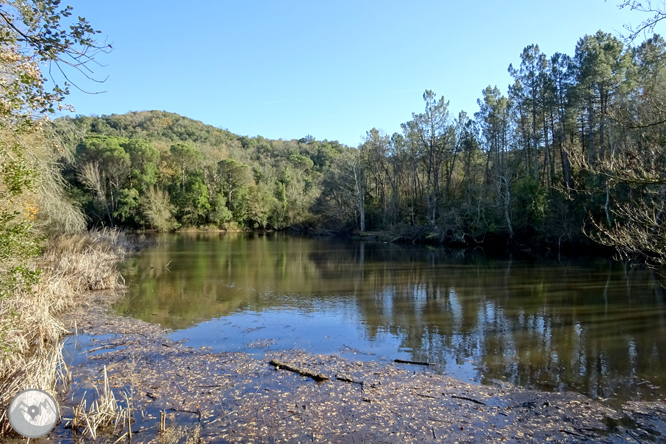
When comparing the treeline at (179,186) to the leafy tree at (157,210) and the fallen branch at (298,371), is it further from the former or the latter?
the fallen branch at (298,371)

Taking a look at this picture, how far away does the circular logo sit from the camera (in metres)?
4.45

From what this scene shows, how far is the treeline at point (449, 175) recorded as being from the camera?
1061 inches

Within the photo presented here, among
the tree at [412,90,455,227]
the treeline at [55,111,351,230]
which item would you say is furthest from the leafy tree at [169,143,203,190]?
the tree at [412,90,455,227]

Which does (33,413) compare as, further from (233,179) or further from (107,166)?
(233,179)

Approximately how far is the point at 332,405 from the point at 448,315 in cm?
737

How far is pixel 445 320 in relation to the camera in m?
12.2

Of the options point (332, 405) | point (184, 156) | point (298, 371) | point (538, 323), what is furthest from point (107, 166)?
point (332, 405)

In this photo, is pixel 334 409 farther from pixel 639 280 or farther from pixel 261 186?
pixel 261 186

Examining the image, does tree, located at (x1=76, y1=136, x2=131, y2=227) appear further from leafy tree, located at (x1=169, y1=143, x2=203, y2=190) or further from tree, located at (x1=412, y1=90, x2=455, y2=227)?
tree, located at (x1=412, y1=90, x2=455, y2=227)

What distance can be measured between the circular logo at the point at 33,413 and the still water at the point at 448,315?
4.61m

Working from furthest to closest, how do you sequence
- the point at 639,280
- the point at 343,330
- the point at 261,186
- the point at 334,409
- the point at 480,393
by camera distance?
1. the point at 261,186
2. the point at 639,280
3. the point at 343,330
4. the point at 480,393
5. the point at 334,409

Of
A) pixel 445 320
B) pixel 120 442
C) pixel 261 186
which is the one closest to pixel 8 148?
pixel 120 442

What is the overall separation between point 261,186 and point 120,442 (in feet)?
191

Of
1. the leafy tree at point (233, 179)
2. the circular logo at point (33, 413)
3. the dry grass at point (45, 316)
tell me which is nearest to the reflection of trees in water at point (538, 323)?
the circular logo at point (33, 413)
